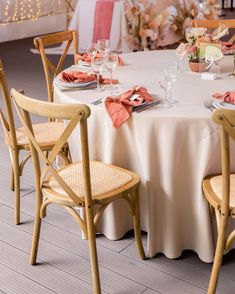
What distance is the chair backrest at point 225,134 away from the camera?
163 centimetres

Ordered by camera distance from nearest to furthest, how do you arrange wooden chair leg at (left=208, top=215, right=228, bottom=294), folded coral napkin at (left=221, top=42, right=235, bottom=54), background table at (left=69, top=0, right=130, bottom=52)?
1. wooden chair leg at (left=208, top=215, right=228, bottom=294)
2. folded coral napkin at (left=221, top=42, right=235, bottom=54)
3. background table at (left=69, top=0, right=130, bottom=52)

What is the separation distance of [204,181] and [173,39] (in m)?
5.37

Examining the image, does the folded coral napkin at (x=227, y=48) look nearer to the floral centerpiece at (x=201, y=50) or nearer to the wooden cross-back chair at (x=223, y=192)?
the floral centerpiece at (x=201, y=50)

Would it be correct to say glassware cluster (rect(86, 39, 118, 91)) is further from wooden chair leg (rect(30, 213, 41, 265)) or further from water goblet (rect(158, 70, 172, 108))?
wooden chair leg (rect(30, 213, 41, 265))

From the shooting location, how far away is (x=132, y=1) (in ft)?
21.6

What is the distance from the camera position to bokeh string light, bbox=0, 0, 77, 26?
358 inches

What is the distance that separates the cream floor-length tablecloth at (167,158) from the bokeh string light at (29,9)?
6.93 meters

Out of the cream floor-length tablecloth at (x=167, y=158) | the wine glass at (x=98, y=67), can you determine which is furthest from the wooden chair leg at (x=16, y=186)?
the wine glass at (x=98, y=67)

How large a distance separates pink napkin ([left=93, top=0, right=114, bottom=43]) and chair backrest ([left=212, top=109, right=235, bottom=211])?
533 cm

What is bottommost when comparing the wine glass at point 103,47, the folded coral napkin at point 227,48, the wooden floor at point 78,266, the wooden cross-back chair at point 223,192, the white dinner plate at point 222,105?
the wooden floor at point 78,266

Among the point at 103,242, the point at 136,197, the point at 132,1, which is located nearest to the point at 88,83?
the point at 136,197

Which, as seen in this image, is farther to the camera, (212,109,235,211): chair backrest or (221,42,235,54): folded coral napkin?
(221,42,235,54): folded coral napkin

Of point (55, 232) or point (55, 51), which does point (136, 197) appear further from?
point (55, 51)

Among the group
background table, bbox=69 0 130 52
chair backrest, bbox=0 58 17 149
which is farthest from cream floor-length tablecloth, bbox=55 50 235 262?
background table, bbox=69 0 130 52
